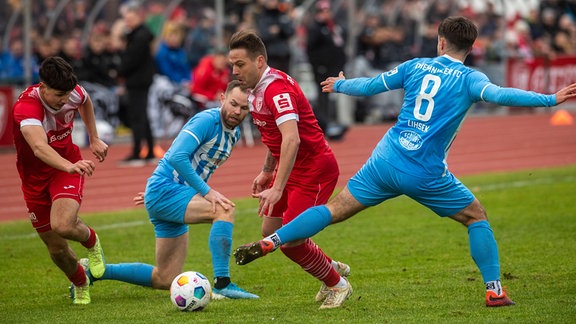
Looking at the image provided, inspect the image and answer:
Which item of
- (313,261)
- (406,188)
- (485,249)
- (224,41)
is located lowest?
(224,41)

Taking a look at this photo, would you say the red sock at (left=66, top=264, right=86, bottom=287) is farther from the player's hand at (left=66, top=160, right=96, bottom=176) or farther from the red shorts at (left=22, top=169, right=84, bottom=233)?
the player's hand at (left=66, top=160, right=96, bottom=176)

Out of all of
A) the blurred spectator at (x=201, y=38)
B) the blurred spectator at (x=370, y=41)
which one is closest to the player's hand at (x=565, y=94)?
the blurred spectator at (x=201, y=38)

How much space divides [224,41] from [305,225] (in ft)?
46.6

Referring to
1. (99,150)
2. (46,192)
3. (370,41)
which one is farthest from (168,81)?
(46,192)

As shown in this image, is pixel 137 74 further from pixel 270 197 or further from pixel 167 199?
pixel 270 197

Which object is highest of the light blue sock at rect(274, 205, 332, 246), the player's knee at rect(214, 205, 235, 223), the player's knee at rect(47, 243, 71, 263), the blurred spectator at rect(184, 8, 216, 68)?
the light blue sock at rect(274, 205, 332, 246)

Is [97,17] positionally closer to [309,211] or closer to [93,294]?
[93,294]

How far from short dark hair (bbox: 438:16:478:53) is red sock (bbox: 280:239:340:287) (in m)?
1.77

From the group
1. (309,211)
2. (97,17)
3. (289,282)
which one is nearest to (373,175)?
(309,211)

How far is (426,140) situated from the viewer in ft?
23.0

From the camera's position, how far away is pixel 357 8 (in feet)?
87.1

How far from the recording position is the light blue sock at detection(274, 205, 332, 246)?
7.00m

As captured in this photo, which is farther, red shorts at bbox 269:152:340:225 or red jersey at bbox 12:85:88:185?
red jersey at bbox 12:85:88:185

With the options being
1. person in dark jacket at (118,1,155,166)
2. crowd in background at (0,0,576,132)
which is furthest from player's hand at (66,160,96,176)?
crowd in background at (0,0,576,132)
